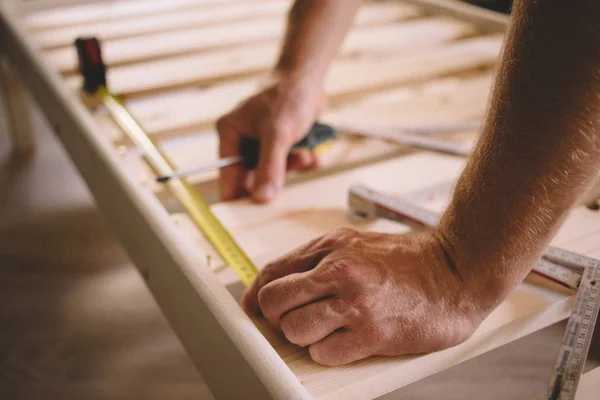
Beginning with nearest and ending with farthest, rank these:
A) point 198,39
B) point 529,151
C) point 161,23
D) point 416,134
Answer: point 529,151, point 416,134, point 198,39, point 161,23

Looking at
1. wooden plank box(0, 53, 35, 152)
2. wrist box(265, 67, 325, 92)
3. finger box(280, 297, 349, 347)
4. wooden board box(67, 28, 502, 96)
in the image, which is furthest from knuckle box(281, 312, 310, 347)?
wooden plank box(0, 53, 35, 152)

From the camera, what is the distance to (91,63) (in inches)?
47.2

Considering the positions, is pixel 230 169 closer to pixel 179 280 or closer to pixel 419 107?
pixel 179 280

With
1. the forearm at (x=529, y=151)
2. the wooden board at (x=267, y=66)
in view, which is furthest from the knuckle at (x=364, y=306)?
the wooden board at (x=267, y=66)

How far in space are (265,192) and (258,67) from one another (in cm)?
58

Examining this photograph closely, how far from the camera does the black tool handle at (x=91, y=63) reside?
3.90 ft

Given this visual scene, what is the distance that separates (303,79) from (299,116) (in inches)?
3.1

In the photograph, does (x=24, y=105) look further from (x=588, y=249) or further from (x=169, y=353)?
(x=588, y=249)

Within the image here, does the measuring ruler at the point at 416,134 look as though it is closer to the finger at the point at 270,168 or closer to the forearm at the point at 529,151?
the finger at the point at 270,168

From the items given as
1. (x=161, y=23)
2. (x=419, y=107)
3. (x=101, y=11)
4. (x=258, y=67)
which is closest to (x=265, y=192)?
(x=419, y=107)

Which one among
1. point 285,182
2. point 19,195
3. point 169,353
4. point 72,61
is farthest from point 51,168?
point 285,182

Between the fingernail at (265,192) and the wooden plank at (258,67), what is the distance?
442mm

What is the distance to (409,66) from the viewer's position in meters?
1.40

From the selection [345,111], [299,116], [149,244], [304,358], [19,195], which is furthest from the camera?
[19,195]
